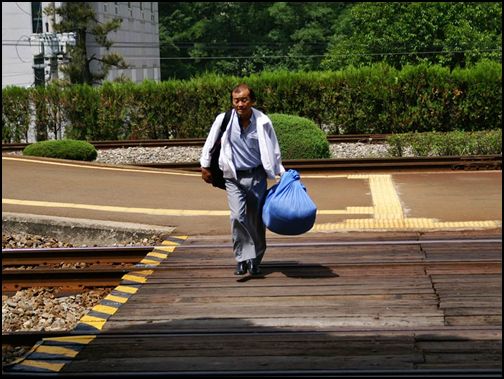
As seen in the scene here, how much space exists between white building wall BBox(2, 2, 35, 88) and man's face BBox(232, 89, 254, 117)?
53.5 metres

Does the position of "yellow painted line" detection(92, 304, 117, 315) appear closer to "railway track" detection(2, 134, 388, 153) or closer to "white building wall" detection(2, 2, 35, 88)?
"railway track" detection(2, 134, 388, 153)

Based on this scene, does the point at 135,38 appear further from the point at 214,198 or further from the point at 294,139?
the point at 214,198

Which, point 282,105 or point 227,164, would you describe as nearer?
point 227,164

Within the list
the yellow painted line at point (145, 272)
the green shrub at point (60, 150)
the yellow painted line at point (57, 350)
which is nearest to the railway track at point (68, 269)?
the yellow painted line at point (145, 272)

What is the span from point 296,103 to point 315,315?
2444cm

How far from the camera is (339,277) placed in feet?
30.5

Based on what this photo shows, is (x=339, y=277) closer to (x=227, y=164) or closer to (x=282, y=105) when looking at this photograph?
(x=227, y=164)

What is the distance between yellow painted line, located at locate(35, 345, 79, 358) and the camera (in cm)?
682

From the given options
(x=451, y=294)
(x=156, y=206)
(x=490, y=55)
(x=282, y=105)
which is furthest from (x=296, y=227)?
(x=490, y=55)

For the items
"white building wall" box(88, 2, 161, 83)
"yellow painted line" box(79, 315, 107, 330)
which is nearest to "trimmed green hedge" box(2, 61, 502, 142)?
"yellow painted line" box(79, 315, 107, 330)

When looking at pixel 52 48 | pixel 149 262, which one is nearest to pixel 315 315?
pixel 149 262

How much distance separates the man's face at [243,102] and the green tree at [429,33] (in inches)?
1921

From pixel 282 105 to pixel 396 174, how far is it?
1334 centimetres

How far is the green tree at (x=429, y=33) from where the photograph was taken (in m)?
56.4
